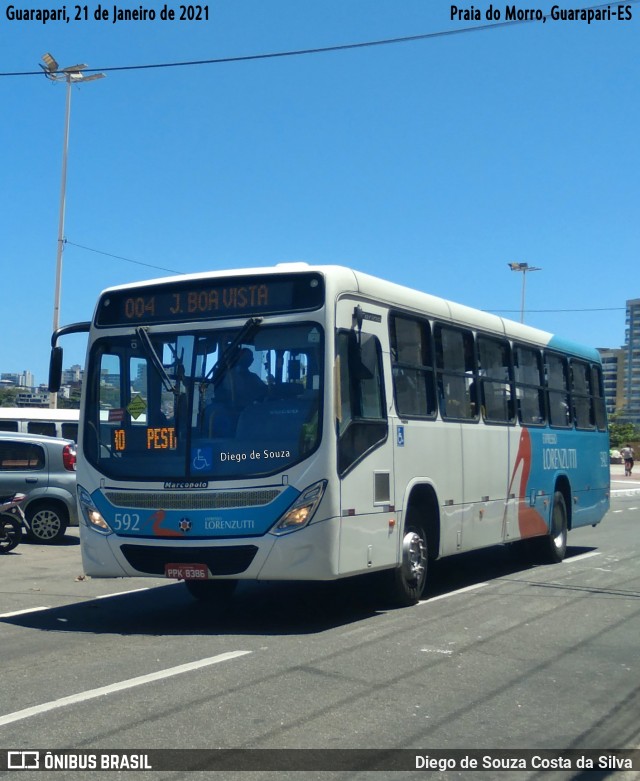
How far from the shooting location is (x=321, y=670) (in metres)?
7.27

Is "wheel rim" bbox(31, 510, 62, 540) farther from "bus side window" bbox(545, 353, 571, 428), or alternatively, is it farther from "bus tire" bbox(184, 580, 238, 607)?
"bus side window" bbox(545, 353, 571, 428)

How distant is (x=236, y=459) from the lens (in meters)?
8.84

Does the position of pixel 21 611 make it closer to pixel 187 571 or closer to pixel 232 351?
pixel 187 571

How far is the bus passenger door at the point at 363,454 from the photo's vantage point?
8836 mm

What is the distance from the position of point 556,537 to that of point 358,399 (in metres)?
6.68

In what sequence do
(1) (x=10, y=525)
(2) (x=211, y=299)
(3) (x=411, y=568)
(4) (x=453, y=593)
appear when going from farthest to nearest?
1. (1) (x=10, y=525)
2. (4) (x=453, y=593)
3. (3) (x=411, y=568)
4. (2) (x=211, y=299)

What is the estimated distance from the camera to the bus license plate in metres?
8.88

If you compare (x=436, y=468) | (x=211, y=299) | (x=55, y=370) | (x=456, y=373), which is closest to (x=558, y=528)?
(x=456, y=373)

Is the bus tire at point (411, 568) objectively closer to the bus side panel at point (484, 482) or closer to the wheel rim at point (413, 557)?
the wheel rim at point (413, 557)

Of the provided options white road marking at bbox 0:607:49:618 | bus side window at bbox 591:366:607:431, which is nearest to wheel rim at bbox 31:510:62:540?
white road marking at bbox 0:607:49:618

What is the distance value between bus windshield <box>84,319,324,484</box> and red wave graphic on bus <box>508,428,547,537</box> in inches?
204

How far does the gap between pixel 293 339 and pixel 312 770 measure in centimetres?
451

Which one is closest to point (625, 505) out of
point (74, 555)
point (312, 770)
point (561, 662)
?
point (74, 555)

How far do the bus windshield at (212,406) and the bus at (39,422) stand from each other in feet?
35.8
